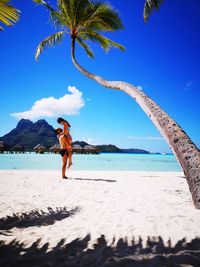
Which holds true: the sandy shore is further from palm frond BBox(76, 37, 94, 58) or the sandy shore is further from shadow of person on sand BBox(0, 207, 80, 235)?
palm frond BBox(76, 37, 94, 58)

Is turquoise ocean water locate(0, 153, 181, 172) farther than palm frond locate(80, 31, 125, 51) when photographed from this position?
Yes

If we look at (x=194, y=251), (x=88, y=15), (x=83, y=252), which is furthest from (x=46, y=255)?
(x=88, y=15)

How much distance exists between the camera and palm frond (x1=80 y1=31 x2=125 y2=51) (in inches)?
343

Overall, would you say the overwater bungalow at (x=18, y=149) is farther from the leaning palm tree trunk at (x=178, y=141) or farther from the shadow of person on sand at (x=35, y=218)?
the leaning palm tree trunk at (x=178, y=141)

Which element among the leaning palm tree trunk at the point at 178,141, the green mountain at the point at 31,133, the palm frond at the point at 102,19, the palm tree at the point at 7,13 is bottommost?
the leaning palm tree trunk at the point at 178,141

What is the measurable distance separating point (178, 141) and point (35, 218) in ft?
8.50

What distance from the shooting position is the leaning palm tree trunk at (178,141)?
252 cm

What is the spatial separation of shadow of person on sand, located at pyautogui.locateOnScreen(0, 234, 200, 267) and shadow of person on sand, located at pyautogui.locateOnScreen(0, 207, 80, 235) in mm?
620

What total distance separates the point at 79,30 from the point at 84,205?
22.9 feet

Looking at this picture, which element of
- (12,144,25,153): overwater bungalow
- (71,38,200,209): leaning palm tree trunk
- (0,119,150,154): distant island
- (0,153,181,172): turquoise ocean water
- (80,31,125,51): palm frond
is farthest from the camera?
(0,119,150,154): distant island

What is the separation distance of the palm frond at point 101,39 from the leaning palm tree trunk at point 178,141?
5.58 meters

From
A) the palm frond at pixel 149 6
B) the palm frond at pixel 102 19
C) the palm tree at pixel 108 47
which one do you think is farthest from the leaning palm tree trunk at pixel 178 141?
the palm frond at pixel 102 19

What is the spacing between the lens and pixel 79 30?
8.23m

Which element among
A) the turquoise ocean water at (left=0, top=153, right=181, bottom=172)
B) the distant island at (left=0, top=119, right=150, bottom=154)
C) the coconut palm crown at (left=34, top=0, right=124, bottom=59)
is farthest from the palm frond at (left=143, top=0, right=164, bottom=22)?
the distant island at (left=0, top=119, right=150, bottom=154)
